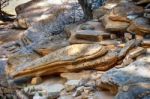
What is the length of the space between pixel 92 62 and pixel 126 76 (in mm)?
1100

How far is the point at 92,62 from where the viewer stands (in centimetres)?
538

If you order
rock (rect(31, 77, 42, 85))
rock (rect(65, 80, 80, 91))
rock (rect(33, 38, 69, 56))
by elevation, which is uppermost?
rock (rect(33, 38, 69, 56))

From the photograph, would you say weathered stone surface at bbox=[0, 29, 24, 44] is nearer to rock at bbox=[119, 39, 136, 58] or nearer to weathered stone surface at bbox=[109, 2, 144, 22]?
weathered stone surface at bbox=[109, 2, 144, 22]

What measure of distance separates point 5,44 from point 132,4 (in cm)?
327

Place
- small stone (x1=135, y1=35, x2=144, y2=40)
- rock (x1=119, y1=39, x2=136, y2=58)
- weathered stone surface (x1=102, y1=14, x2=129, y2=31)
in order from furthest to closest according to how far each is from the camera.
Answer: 1. weathered stone surface (x1=102, y1=14, x2=129, y2=31)
2. small stone (x1=135, y1=35, x2=144, y2=40)
3. rock (x1=119, y1=39, x2=136, y2=58)

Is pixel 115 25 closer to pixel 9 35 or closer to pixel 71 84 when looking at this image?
pixel 71 84

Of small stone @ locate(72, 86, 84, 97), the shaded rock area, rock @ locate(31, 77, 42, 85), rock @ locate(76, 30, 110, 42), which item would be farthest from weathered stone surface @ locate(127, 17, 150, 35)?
rock @ locate(31, 77, 42, 85)

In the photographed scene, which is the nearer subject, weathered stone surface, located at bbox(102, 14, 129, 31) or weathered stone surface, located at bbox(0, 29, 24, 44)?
weathered stone surface, located at bbox(102, 14, 129, 31)

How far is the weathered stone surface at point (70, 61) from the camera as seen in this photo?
17.6ft

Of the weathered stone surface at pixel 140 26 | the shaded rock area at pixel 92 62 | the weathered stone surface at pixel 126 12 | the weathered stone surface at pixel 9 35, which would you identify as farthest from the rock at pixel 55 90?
the weathered stone surface at pixel 9 35

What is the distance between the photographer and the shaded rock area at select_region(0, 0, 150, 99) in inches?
176

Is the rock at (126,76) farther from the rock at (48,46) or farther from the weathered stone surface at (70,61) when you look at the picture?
the rock at (48,46)

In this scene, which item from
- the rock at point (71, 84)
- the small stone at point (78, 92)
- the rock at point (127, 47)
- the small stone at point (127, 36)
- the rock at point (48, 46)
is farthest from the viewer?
the rock at point (48, 46)

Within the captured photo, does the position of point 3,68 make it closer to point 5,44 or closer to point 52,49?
point 52,49
